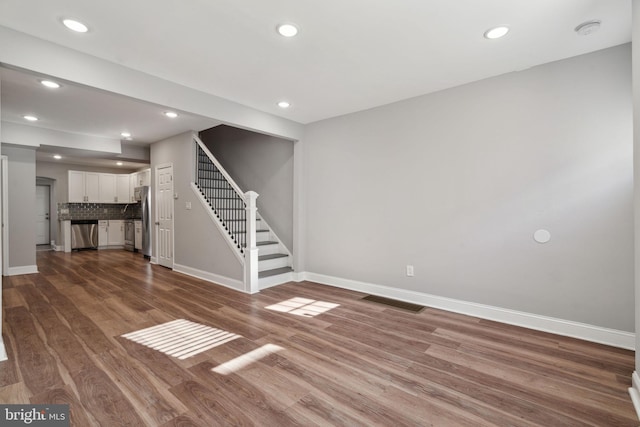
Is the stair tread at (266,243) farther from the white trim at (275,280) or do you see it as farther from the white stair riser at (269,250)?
the white trim at (275,280)

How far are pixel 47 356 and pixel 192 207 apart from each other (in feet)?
10.3

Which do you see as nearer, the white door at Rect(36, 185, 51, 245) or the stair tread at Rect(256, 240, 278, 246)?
the stair tread at Rect(256, 240, 278, 246)

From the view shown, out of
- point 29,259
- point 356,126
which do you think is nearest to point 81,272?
point 29,259

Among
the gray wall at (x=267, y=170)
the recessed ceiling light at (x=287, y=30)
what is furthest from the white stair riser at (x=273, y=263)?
the recessed ceiling light at (x=287, y=30)

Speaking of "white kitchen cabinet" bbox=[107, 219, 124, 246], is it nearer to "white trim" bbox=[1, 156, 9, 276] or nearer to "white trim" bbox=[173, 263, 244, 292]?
"white trim" bbox=[1, 156, 9, 276]

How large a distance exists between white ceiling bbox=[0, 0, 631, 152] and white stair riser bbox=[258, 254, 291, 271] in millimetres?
2594

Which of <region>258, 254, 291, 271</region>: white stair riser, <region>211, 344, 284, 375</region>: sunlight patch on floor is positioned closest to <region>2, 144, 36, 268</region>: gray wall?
<region>258, 254, 291, 271</region>: white stair riser

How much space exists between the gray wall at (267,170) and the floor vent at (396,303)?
6.26ft

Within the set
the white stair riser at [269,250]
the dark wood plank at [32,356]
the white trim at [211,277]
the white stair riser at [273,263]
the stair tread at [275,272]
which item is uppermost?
the white stair riser at [269,250]

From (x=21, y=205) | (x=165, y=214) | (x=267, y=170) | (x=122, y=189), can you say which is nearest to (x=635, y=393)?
(x=267, y=170)

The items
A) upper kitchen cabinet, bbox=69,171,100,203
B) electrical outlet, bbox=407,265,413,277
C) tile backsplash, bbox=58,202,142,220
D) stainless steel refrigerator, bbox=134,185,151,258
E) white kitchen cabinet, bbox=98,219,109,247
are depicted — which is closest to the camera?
electrical outlet, bbox=407,265,413,277

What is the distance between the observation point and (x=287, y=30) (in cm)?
235

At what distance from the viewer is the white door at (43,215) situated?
899 cm

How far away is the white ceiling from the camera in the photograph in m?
2.10
